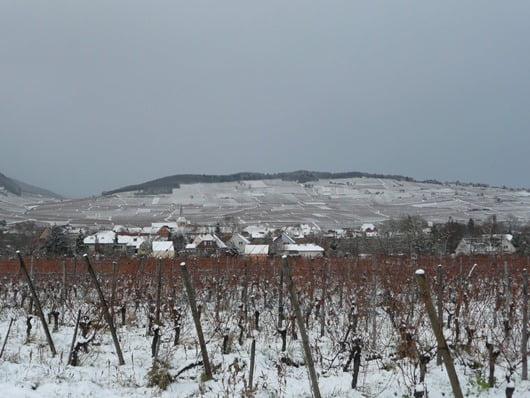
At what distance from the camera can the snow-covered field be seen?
342 ft

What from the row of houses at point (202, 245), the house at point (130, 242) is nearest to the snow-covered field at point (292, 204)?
the house at point (130, 242)

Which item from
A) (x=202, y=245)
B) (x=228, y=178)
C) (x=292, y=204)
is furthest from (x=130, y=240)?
(x=228, y=178)

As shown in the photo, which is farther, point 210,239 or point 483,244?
point 210,239

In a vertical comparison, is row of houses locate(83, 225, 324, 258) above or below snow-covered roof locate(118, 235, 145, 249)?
above

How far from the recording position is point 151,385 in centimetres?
542

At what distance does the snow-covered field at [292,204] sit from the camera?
104 metres

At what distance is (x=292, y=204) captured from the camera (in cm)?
13375

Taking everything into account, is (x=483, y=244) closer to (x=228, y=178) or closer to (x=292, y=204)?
(x=292, y=204)

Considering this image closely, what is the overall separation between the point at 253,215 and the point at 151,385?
345 feet

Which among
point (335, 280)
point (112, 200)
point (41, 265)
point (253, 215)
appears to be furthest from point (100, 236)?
point (112, 200)

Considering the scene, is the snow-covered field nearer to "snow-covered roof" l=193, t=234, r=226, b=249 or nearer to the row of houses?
the row of houses

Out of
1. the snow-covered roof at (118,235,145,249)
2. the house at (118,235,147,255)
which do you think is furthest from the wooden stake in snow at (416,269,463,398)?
the snow-covered roof at (118,235,145,249)

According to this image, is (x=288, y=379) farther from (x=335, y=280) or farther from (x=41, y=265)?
(x=41, y=265)

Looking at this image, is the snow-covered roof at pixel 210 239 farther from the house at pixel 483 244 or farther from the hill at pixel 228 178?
the hill at pixel 228 178
